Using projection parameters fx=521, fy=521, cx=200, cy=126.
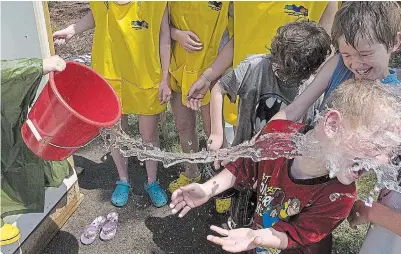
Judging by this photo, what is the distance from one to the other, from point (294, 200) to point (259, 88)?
0.63 meters

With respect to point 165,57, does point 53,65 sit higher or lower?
higher

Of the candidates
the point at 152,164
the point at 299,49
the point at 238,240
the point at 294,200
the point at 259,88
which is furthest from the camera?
the point at 152,164

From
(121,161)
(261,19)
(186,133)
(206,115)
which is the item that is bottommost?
(121,161)

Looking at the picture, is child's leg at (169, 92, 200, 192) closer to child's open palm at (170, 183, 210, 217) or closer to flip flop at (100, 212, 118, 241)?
flip flop at (100, 212, 118, 241)

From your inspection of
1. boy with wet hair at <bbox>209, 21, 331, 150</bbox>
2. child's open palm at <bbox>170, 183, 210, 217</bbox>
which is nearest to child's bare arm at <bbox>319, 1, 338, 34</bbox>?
boy with wet hair at <bbox>209, 21, 331, 150</bbox>

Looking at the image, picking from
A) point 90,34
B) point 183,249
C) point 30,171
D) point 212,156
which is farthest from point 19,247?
point 90,34

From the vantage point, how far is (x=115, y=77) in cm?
298

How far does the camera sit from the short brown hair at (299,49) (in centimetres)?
222

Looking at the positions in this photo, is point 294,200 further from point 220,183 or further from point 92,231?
point 92,231

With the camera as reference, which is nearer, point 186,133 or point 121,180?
point 186,133

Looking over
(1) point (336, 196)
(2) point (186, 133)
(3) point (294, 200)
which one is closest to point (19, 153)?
(2) point (186, 133)

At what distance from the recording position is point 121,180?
11.1 feet

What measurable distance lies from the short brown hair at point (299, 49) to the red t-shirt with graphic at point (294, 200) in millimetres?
279

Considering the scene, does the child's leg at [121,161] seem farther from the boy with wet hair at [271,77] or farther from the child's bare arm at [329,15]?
the child's bare arm at [329,15]
